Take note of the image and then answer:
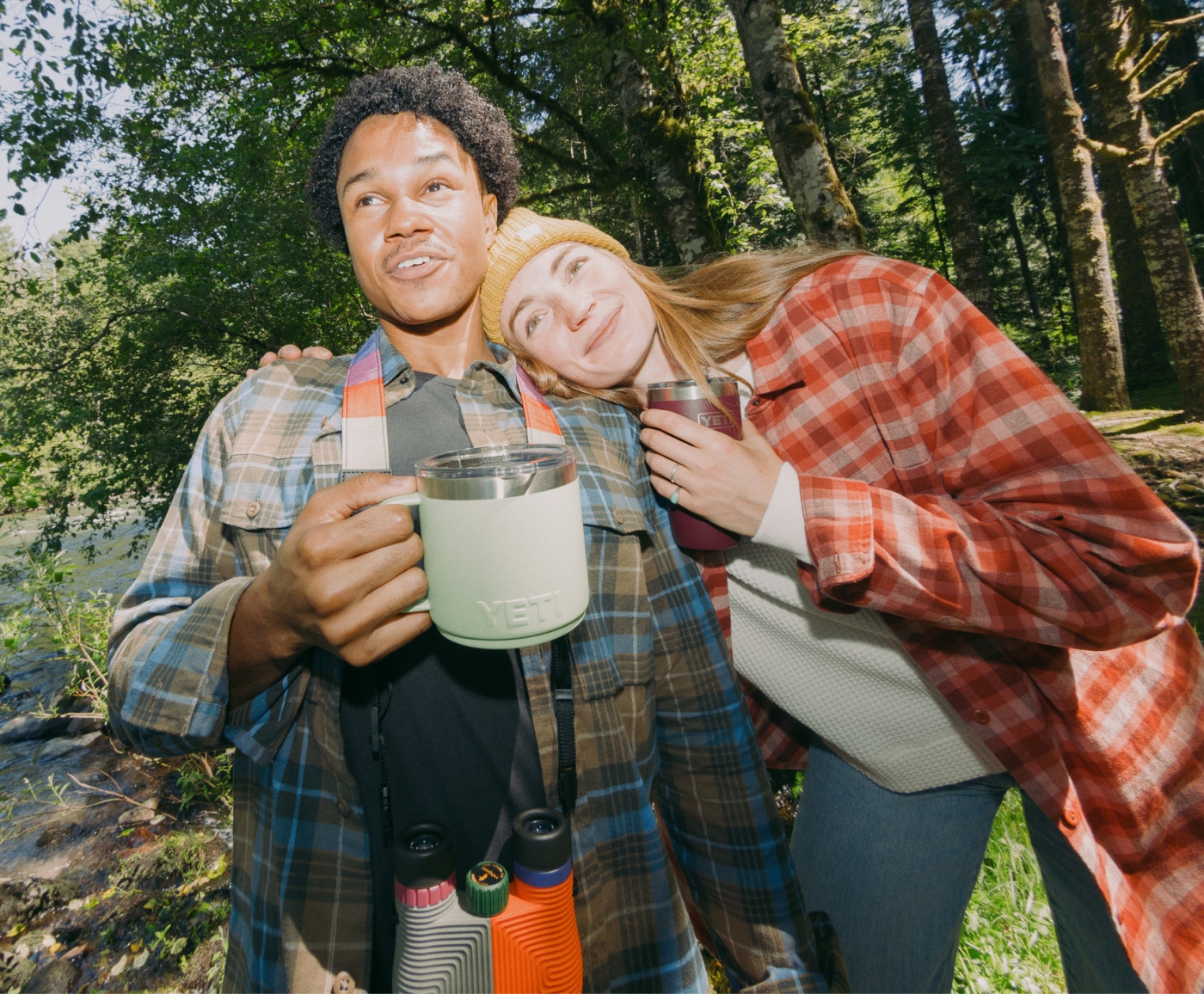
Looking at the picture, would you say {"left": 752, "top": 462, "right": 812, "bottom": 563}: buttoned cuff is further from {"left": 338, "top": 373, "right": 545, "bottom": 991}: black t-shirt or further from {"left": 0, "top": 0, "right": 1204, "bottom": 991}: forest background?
{"left": 0, "top": 0, "right": 1204, "bottom": 991}: forest background

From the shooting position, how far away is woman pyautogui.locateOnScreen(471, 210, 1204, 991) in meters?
1.30

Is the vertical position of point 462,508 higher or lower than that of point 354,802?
higher

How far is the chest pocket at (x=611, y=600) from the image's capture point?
4.90 ft

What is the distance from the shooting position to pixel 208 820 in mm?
4000

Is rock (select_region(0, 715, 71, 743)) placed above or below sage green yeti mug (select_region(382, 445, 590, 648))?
below

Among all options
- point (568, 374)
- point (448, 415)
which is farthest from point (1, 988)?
point (568, 374)

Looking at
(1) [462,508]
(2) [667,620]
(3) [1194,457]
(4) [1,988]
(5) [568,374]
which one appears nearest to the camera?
(1) [462,508]

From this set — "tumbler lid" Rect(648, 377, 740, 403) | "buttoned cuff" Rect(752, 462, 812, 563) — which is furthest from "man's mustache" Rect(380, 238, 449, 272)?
"buttoned cuff" Rect(752, 462, 812, 563)

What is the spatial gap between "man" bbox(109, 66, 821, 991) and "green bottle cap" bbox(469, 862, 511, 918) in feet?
0.92

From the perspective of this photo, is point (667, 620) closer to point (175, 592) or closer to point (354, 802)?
point (354, 802)

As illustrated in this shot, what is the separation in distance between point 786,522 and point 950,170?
833 centimetres

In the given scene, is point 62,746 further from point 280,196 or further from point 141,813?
point 280,196

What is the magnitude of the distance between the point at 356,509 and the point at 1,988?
3.97 meters

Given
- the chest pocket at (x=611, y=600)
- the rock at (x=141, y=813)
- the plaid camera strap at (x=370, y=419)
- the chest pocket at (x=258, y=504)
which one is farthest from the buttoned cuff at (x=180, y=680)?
the rock at (x=141, y=813)
